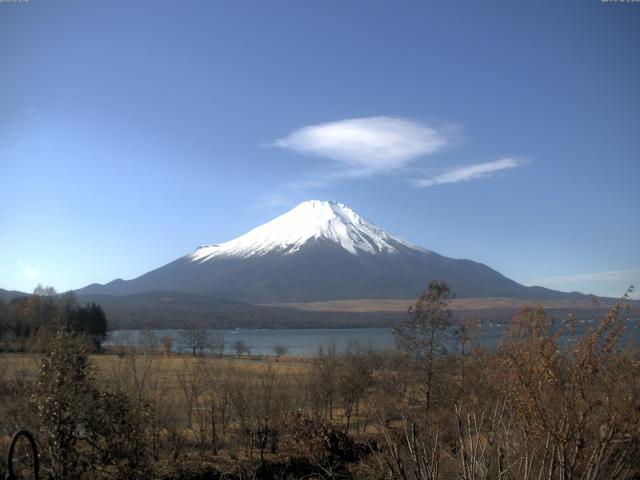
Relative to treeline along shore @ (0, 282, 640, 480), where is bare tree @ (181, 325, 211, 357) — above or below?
below

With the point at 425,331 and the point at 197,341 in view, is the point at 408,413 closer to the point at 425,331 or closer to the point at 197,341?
the point at 425,331

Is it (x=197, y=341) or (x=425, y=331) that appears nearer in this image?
(x=425, y=331)

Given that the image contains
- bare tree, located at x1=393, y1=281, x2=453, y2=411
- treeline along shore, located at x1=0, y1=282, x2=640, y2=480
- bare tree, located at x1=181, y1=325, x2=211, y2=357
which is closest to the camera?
treeline along shore, located at x1=0, y1=282, x2=640, y2=480

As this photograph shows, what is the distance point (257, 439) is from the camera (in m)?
20.4

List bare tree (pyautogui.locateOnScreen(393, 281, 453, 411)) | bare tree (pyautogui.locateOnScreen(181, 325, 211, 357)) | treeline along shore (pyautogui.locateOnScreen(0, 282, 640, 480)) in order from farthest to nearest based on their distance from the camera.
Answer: bare tree (pyautogui.locateOnScreen(181, 325, 211, 357)) → bare tree (pyautogui.locateOnScreen(393, 281, 453, 411)) → treeline along shore (pyautogui.locateOnScreen(0, 282, 640, 480))

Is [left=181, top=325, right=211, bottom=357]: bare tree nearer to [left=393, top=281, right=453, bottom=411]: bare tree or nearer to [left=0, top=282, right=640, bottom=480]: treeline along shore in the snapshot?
[left=0, top=282, right=640, bottom=480]: treeline along shore

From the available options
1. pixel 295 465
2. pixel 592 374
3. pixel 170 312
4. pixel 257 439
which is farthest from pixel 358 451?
pixel 170 312

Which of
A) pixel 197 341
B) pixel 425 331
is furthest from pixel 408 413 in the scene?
pixel 197 341

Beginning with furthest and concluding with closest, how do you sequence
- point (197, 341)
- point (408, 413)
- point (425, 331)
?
point (197, 341), point (425, 331), point (408, 413)

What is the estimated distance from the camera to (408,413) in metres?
11.7

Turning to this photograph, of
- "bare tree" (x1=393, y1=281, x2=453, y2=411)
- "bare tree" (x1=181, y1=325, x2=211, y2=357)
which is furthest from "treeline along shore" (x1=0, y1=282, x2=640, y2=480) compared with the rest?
"bare tree" (x1=181, y1=325, x2=211, y2=357)

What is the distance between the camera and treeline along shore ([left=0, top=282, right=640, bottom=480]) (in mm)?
6074

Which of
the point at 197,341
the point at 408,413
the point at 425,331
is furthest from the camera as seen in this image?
the point at 197,341

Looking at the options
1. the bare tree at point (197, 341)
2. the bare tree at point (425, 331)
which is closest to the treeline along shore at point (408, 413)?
the bare tree at point (425, 331)
